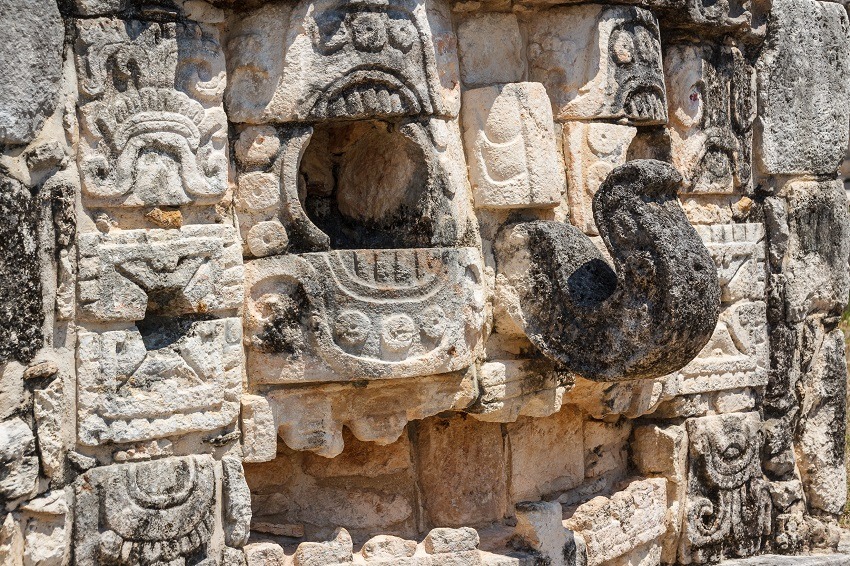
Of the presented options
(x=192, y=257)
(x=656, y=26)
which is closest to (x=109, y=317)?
(x=192, y=257)

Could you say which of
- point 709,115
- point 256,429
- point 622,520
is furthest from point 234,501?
point 709,115

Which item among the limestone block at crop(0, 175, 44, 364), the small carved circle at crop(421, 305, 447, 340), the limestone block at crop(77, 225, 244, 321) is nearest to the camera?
the limestone block at crop(0, 175, 44, 364)

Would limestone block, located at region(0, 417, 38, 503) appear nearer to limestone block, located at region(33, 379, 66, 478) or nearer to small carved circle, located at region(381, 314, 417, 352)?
limestone block, located at region(33, 379, 66, 478)

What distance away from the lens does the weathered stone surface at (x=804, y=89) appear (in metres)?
5.24

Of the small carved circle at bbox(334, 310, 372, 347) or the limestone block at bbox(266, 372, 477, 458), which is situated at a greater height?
the small carved circle at bbox(334, 310, 372, 347)

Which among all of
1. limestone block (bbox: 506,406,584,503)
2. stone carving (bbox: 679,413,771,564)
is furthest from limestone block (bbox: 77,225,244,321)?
stone carving (bbox: 679,413,771,564)

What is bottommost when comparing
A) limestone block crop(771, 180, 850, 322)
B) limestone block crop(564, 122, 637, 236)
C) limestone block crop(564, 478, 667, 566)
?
limestone block crop(564, 478, 667, 566)

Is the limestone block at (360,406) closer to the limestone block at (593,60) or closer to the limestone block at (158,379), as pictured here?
the limestone block at (158,379)

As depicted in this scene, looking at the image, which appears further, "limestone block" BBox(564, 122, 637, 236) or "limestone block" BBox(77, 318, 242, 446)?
"limestone block" BBox(564, 122, 637, 236)

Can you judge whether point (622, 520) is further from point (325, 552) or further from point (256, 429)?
point (256, 429)

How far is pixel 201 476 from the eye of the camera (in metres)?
3.79

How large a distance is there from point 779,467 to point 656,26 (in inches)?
74.0

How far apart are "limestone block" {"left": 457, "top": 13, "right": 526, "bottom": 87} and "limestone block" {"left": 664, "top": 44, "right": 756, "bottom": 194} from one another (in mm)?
738

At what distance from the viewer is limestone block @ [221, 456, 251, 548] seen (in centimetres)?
388
